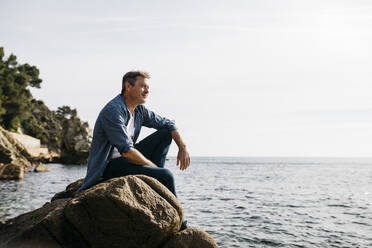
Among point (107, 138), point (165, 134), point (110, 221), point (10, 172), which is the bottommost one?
A: point (10, 172)

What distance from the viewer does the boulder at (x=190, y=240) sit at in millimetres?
4508

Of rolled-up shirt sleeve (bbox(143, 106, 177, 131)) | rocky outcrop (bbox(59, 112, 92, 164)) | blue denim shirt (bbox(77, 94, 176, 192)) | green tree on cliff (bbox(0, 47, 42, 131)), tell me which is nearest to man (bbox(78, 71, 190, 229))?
blue denim shirt (bbox(77, 94, 176, 192))

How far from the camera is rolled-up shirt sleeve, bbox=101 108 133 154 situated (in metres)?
4.48

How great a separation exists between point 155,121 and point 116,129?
1268 mm

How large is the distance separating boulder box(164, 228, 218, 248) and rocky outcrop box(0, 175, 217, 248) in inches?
0.5

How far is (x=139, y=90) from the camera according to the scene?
5.04m

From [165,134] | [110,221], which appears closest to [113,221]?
[110,221]

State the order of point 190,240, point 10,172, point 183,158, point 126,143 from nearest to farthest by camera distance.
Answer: point 126,143, point 190,240, point 183,158, point 10,172

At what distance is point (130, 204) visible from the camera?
4.14 m

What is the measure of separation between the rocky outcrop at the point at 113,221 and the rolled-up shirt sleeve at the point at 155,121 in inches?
55.3

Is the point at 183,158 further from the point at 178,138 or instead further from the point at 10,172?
the point at 10,172

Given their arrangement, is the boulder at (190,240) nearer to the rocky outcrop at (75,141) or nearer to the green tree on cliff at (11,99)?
the green tree on cliff at (11,99)

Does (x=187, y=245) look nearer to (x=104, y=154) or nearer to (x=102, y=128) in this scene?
(x=104, y=154)

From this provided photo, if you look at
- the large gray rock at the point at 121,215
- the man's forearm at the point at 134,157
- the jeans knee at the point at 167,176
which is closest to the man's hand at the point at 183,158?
the jeans knee at the point at 167,176
